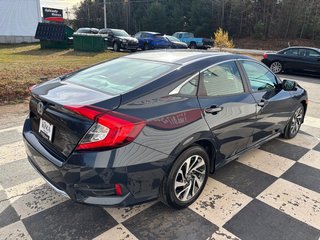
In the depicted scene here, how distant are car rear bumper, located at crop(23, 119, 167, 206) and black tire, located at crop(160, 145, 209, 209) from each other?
14 centimetres

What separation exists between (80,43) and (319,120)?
15811mm

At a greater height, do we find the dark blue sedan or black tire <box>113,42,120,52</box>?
the dark blue sedan

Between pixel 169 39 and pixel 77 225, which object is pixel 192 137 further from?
pixel 169 39

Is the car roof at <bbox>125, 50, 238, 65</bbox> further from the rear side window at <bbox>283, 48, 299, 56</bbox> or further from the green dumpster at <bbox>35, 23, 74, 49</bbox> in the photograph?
the green dumpster at <bbox>35, 23, 74, 49</bbox>

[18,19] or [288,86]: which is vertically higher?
[18,19]

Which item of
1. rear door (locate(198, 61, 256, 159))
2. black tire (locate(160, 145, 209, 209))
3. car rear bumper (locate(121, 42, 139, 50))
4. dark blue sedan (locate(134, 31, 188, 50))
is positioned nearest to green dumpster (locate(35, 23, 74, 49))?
car rear bumper (locate(121, 42, 139, 50))

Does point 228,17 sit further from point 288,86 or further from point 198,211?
point 198,211

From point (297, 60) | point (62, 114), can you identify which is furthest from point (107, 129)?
point (297, 60)

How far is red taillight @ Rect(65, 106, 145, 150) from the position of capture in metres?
2.14

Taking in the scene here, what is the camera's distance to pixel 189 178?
2805 millimetres

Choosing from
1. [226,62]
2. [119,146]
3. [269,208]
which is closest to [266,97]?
[226,62]

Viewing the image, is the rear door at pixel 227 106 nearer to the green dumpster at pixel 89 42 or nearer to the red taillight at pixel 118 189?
the red taillight at pixel 118 189

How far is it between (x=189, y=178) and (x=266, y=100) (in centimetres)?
162

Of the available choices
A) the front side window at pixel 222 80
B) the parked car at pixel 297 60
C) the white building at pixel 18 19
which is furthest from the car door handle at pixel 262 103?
the white building at pixel 18 19
